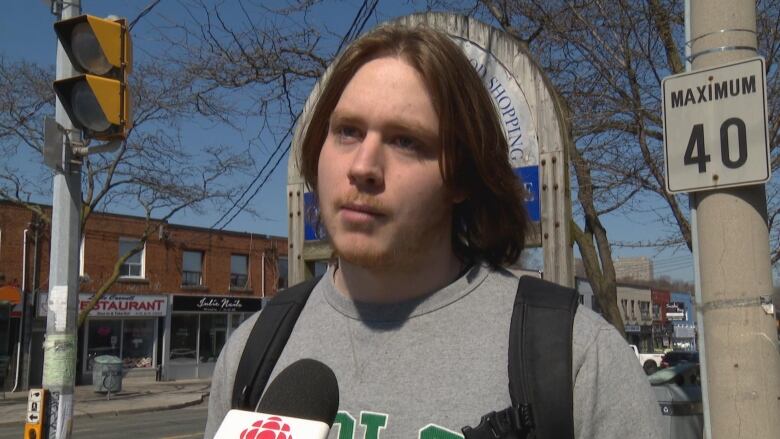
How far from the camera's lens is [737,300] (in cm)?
311

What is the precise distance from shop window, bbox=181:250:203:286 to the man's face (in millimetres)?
31566

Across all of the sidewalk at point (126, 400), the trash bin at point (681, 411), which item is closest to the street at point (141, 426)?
the sidewalk at point (126, 400)

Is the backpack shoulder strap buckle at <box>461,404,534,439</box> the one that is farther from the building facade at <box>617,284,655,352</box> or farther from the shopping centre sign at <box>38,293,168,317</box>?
the building facade at <box>617,284,655,352</box>

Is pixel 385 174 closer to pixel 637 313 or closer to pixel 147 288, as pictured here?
pixel 147 288

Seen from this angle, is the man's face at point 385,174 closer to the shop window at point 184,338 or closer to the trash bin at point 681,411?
the trash bin at point 681,411

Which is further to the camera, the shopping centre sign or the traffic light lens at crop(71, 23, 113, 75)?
the shopping centre sign

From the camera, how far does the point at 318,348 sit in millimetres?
1771

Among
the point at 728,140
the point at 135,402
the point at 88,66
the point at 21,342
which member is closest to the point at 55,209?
the point at 88,66

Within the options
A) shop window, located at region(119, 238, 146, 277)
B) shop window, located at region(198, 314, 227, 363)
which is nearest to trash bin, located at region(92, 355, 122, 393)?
shop window, located at region(119, 238, 146, 277)

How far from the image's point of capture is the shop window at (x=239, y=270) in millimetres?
34500

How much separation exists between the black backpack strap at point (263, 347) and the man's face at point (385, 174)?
273mm

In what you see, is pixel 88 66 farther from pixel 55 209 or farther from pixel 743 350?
pixel 743 350

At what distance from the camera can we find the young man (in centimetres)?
151

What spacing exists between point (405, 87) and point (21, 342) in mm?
27318
